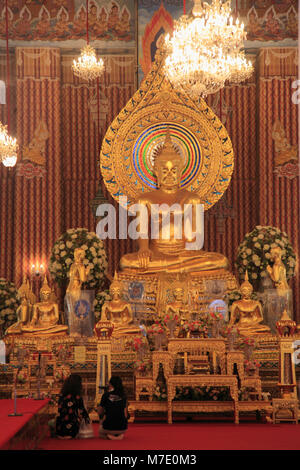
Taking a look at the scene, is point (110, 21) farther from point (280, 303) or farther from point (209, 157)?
point (280, 303)

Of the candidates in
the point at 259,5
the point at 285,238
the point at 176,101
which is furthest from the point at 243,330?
the point at 259,5

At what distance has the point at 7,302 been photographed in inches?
418

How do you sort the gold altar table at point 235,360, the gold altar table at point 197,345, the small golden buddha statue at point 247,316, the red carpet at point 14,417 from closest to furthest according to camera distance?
the red carpet at point 14,417
the gold altar table at point 235,360
the gold altar table at point 197,345
the small golden buddha statue at point 247,316

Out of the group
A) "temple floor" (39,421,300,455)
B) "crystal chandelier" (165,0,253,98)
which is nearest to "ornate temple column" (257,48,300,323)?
"crystal chandelier" (165,0,253,98)

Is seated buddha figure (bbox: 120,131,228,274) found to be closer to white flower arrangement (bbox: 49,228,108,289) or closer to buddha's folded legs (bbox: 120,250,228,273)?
buddha's folded legs (bbox: 120,250,228,273)

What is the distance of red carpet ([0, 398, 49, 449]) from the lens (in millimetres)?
4645

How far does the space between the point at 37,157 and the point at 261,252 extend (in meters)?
3.59

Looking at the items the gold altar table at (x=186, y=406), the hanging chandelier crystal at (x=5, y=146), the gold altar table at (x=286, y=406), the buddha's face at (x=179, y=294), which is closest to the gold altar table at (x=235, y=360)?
the gold altar table at (x=186, y=406)

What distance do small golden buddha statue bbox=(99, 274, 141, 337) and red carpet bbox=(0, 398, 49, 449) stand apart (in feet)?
8.49

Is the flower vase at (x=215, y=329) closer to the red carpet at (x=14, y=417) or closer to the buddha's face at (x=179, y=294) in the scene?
the buddha's face at (x=179, y=294)

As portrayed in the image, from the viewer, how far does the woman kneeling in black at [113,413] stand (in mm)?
6234

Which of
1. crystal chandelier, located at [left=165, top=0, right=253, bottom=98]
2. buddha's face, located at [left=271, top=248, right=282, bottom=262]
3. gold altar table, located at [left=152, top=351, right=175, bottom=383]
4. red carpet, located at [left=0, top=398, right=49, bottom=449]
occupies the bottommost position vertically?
red carpet, located at [left=0, top=398, right=49, bottom=449]

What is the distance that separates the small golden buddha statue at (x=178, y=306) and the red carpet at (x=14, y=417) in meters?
2.87

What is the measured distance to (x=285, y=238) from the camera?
401 inches
